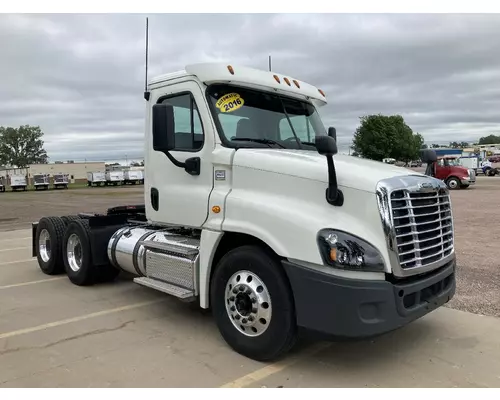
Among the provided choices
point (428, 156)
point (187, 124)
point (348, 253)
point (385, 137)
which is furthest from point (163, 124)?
point (385, 137)

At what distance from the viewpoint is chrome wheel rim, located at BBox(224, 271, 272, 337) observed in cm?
409

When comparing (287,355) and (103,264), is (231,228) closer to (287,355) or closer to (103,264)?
(287,355)

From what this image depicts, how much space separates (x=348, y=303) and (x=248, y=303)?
39.3 inches

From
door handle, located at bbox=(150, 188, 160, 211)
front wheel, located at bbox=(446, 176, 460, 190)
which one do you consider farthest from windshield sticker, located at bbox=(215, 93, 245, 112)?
front wheel, located at bbox=(446, 176, 460, 190)

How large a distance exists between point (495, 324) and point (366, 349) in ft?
5.54

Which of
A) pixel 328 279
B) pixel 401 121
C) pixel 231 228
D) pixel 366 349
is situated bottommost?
pixel 366 349

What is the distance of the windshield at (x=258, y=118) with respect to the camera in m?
4.79

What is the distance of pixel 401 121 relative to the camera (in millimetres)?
72812

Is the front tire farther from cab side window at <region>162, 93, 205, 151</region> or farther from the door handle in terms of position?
the door handle

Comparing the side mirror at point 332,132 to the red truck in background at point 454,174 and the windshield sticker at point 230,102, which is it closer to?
the windshield sticker at point 230,102

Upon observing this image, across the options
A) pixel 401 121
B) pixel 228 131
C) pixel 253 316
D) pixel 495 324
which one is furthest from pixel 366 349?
pixel 401 121

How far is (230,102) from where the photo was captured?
487cm

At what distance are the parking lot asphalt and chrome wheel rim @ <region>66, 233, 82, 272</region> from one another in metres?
1.07

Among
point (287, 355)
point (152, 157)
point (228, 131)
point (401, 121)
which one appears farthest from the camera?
point (401, 121)
